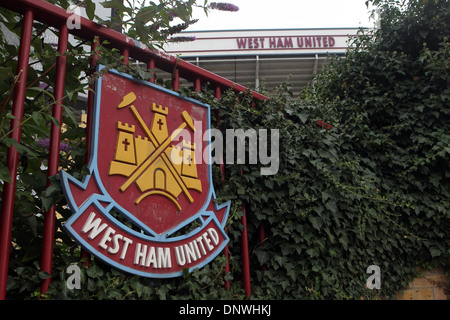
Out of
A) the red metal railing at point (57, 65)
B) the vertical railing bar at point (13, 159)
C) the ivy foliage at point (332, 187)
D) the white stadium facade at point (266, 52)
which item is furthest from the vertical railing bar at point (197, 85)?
the white stadium facade at point (266, 52)

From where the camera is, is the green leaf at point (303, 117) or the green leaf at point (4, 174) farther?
the green leaf at point (303, 117)

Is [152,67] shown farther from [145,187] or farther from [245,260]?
[245,260]

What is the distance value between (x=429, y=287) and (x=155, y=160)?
261 centimetres

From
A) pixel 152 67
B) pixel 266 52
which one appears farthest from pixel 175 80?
pixel 266 52

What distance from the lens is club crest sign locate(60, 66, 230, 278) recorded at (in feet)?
5.32

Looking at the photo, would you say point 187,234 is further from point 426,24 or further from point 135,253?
point 426,24

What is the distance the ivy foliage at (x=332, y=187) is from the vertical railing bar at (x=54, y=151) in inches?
1.8

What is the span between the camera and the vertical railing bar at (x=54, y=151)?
4.85ft

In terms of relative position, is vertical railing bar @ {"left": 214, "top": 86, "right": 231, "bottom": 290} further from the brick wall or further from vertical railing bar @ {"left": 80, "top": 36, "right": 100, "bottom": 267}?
the brick wall

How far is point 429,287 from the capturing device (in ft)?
10.3

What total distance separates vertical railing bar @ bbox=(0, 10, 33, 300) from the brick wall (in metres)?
2.88

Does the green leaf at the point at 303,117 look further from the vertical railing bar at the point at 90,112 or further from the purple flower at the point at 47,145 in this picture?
the purple flower at the point at 47,145
